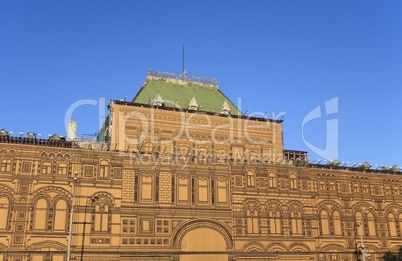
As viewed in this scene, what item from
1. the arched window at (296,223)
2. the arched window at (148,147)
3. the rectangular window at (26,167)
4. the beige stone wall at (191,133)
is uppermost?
the beige stone wall at (191,133)

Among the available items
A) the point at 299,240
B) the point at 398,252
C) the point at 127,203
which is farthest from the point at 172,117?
the point at 398,252

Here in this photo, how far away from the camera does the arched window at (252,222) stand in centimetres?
6556

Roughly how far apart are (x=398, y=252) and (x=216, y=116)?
3678 cm

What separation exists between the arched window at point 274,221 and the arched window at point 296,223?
2.23 metres

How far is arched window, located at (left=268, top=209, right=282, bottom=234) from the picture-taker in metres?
67.0

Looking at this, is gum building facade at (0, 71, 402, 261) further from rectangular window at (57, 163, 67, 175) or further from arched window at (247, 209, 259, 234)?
rectangular window at (57, 163, 67, 175)

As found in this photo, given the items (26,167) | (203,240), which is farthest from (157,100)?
(203,240)

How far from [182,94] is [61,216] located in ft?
96.9

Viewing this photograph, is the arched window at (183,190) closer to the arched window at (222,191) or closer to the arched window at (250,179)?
the arched window at (222,191)

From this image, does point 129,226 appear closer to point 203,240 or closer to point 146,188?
point 146,188

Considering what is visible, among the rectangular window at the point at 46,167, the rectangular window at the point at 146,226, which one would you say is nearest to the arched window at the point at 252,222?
the rectangular window at the point at 146,226

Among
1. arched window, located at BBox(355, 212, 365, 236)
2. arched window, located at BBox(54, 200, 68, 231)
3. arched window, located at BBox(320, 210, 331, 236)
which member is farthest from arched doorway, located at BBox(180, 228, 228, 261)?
arched window, located at BBox(355, 212, 365, 236)

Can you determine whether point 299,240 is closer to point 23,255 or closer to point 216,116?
point 216,116

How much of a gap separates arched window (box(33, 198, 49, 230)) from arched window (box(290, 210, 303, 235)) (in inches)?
1367
